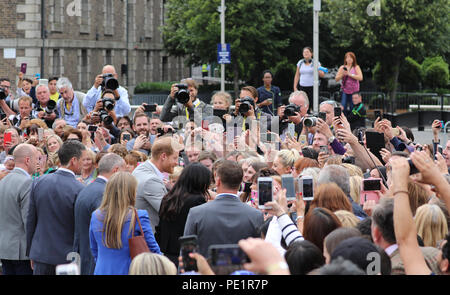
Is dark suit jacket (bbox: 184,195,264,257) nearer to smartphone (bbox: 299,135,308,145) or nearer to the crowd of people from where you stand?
the crowd of people

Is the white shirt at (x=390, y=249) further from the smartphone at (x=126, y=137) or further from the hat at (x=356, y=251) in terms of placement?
the smartphone at (x=126, y=137)

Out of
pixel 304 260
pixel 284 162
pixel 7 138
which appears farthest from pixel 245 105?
pixel 304 260

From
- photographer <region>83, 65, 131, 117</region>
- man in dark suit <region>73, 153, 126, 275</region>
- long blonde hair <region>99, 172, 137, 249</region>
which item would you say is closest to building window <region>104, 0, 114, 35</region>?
photographer <region>83, 65, 131, 117</region>

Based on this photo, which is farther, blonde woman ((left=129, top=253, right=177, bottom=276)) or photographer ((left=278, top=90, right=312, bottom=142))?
photographer ((left=278, top=90, right=312, bottom=142))

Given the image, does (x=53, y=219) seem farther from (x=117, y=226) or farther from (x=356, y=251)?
(x=356, y=251)

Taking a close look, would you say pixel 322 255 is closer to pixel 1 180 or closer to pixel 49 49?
pixel 1 180

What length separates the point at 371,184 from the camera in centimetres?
702

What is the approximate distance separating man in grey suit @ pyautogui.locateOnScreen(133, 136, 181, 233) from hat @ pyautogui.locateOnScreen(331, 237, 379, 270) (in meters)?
3.09

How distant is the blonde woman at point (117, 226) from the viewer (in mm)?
6652

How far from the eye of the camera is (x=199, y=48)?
3847 centimetres

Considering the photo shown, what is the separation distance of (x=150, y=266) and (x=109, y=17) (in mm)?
40107

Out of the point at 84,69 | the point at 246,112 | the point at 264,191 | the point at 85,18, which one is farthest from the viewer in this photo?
the point at 84,69

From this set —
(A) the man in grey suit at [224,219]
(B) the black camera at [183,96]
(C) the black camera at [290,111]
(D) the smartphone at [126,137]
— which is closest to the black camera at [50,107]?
(D) the smartphone at [126,137]

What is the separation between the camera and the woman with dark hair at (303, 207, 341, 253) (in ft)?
19.4
